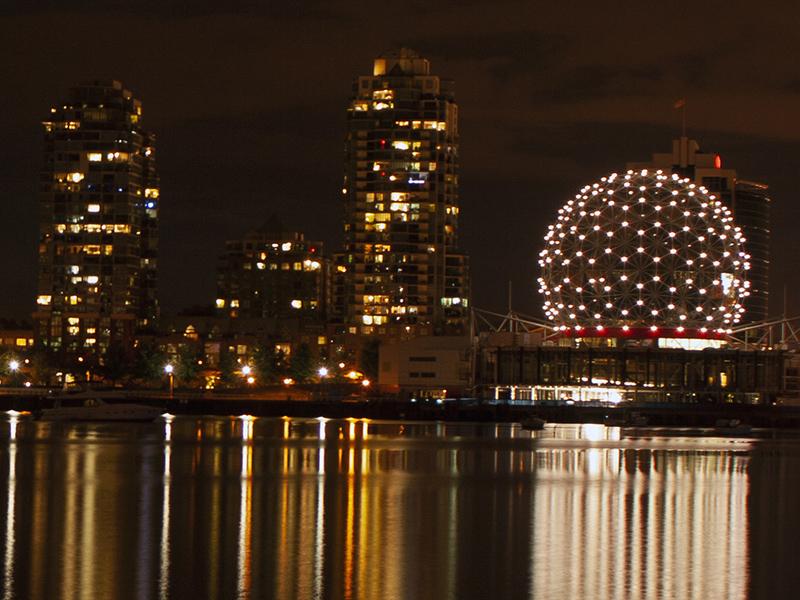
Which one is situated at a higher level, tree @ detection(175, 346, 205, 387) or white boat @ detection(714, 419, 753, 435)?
tree @ detection(175, 346, 205, 387)

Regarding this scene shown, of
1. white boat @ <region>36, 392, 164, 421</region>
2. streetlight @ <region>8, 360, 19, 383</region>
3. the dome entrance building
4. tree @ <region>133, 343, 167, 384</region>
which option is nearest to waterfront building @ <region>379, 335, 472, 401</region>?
the dome entrance building

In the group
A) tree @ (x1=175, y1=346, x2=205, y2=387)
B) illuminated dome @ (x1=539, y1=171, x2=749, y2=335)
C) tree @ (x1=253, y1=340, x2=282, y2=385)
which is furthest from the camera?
tree @ (x1=175, y1=346, x2=205, y2=387)

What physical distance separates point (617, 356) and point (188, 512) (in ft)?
297

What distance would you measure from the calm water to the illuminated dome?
156ft

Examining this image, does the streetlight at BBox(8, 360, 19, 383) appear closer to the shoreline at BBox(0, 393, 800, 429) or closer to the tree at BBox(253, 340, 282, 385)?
the tree at BBox(253, 340, 282, 385)

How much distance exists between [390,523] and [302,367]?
13310 centimetres

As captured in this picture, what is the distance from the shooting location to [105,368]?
171m

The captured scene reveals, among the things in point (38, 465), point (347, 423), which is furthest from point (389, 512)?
point (347, 423)

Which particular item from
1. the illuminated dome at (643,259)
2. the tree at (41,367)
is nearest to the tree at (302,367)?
the tree at (41,367)

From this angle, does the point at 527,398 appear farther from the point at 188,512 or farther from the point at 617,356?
the point at 188,512

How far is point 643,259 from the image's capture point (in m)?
118

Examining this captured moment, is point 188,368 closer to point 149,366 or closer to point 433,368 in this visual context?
point 149,366

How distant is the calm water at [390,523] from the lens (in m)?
28.4

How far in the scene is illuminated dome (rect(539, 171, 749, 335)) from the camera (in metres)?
117
